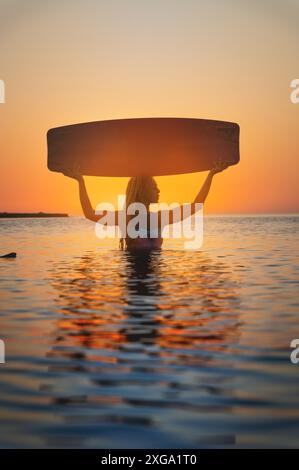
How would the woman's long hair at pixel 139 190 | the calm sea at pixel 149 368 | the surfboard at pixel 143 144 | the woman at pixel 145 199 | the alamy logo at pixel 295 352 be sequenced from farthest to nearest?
the woman's long hair at pixel 139 190, the woman at pixel 145 199, the surfboard at pixel 143 144, the alamy logo at pixel 295 352, the calm sea at pixel 149 368

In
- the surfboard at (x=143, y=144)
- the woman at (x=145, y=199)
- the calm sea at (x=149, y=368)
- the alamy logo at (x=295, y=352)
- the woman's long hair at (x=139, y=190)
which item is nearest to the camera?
the calm sea at (x=149, y=368)

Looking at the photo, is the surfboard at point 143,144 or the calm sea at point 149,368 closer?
the calm sea at point 149,368

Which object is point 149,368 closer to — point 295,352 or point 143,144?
point 295,352

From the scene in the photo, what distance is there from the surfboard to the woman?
0.94 feet

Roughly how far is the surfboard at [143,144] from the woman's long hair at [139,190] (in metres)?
0.30

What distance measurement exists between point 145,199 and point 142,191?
0.19 metres

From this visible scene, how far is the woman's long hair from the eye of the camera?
12.0 meters

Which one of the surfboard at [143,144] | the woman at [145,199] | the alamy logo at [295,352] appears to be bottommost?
the alamy logo at [295,352]

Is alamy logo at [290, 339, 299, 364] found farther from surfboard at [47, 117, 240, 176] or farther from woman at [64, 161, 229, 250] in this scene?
surfboard at [47, 117, 240, 176]

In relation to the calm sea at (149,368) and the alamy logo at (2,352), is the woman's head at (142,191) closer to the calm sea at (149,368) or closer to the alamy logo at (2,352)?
the calm sea at (149,368)

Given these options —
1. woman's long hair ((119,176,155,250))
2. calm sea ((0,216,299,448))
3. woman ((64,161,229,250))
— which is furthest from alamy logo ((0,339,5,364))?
woman's long hair ((119,176,155,250))

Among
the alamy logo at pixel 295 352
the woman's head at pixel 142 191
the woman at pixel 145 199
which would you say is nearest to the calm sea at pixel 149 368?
the alamy logo at pixel 295 352

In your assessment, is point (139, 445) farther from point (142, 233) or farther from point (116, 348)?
point (142, 233)

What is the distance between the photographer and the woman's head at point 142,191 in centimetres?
1198
